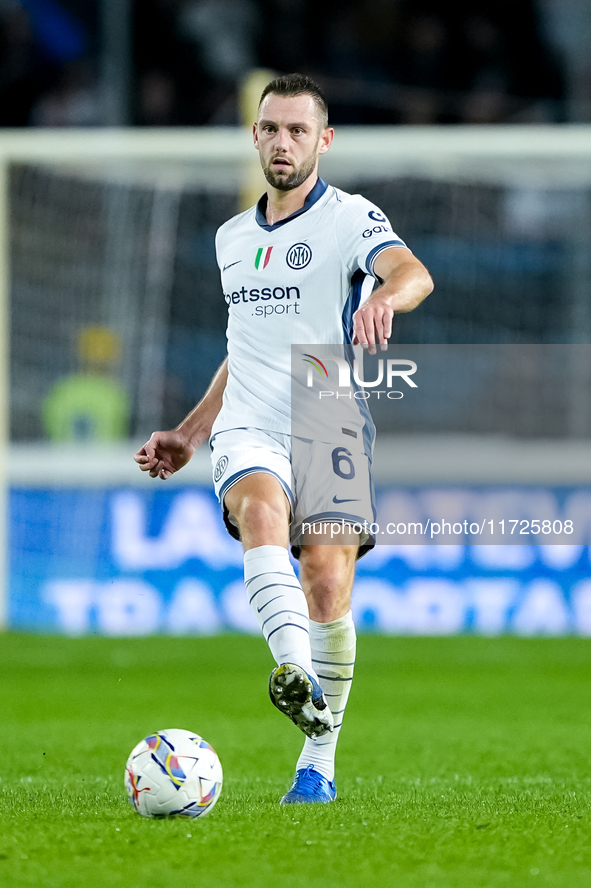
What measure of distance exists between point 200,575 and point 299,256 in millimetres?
6094

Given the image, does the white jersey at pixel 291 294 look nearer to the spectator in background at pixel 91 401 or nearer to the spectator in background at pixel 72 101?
the spectator in background at pixel 91 401

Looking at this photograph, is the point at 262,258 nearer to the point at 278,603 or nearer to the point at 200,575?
the point at 278,603

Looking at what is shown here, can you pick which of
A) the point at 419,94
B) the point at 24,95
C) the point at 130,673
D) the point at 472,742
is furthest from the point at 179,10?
the point at 472,742

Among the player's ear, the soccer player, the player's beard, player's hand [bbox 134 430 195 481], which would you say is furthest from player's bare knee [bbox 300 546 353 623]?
the player's ear

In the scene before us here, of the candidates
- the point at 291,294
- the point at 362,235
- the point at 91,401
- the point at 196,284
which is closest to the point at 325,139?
the point at 362,235

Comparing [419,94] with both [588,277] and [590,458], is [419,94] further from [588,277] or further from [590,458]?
[590,458]

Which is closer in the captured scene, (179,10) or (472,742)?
(472,742)

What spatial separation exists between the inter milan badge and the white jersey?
123 mm

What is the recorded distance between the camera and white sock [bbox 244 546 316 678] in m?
3.51

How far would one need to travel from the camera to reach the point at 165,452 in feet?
14.0

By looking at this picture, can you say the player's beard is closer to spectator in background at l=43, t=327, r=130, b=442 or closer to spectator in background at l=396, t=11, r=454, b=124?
spectator in background at l=43, t=327, r=130, b=442

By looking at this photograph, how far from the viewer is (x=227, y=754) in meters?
5.46

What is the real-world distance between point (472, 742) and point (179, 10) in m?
12.2

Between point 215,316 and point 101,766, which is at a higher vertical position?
point 215,316
